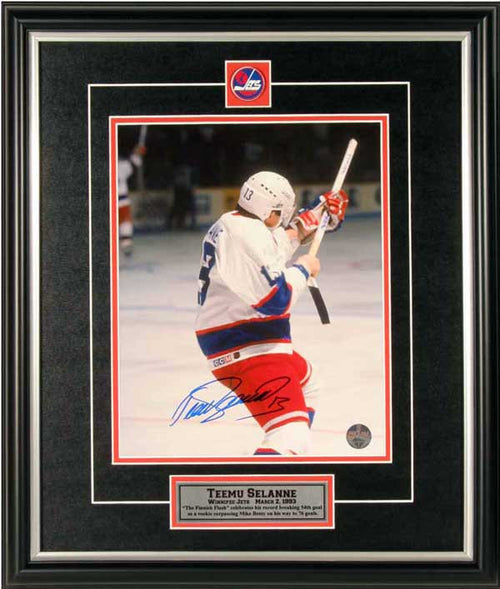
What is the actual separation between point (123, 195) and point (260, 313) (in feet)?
0.94

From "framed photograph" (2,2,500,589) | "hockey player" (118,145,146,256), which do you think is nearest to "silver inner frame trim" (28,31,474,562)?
"framed photograph" (2,2,500,589)

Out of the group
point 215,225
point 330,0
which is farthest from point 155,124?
point 330,0

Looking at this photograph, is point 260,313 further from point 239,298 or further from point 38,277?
point 38,277

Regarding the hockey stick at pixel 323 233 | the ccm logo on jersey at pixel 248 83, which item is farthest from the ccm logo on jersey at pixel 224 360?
the ccm logo on jersey at pixel 248 83

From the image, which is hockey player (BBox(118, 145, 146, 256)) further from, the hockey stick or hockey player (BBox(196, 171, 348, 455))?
the hockey stick

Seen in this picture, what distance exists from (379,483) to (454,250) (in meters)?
0.39

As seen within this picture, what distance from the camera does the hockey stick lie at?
1077 mm

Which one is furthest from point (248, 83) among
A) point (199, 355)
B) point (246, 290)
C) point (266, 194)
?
point (199, 355)

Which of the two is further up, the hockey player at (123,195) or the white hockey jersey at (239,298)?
the hockey player at (123,195)

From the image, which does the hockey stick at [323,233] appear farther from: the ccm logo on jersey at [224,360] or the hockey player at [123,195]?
the hockey player at [123,195]

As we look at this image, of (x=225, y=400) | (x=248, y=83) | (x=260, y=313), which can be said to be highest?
(x=248, y=83)

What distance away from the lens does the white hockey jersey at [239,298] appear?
108 centimetres

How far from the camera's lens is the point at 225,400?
1077mm

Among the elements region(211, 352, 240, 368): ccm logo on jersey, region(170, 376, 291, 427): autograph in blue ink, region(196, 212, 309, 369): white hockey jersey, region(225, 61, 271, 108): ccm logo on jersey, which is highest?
region(225, 61, 271, 108): ccm logo on jersey
